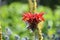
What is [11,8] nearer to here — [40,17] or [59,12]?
[59,12]

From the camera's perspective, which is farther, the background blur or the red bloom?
the background blur

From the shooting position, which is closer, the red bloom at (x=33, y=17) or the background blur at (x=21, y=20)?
the red bloom at (x=33, y=17)

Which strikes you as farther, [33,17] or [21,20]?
[21,20]

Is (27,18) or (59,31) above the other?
(27,18)

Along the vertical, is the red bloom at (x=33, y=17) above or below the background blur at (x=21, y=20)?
above

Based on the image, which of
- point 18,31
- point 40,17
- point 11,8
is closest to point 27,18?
point 40,17

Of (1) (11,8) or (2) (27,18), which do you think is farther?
(1) (11,8)

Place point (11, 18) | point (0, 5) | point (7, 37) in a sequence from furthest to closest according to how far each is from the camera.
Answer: point (0, 5)
point (11, 18)
point (7, 37)

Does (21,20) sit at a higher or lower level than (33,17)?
lower
